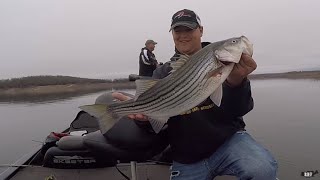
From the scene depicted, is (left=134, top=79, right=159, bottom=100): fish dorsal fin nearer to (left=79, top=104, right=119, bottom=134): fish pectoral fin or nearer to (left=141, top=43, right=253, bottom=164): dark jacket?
(left=79, top=104, right=119, bottom=134): fish pectoral fin

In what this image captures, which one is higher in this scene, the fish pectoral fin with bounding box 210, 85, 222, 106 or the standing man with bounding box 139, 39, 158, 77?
the standing man with bounding box 139, 39, 158, 77

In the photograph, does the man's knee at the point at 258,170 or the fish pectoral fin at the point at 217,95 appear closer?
the fish pectoral fin at the point at 217,95

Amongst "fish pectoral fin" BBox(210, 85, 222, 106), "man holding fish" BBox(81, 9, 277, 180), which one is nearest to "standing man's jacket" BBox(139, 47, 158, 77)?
"man holding fish" BBox(81, 9, 277, 180)

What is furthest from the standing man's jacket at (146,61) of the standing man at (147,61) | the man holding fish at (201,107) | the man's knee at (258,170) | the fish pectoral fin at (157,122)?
the man's knee at (258,170)

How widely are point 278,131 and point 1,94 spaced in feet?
206

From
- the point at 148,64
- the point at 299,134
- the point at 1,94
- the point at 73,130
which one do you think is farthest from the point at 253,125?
the point at 1,94

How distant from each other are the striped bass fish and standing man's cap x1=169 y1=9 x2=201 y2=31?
33.1 inches

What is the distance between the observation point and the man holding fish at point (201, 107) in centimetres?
312

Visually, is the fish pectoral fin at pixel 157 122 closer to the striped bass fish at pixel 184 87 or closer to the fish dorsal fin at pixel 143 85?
the striped bass fish at pixel 184 87

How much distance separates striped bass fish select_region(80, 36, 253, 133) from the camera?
10.1 feet

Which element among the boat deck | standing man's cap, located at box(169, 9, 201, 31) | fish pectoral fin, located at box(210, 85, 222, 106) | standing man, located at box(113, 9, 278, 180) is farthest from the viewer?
the boat deck

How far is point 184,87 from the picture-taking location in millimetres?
3227

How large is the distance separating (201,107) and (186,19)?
1051 mm

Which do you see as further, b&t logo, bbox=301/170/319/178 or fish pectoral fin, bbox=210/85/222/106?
b&t logo, bbox=301/170/319/178
